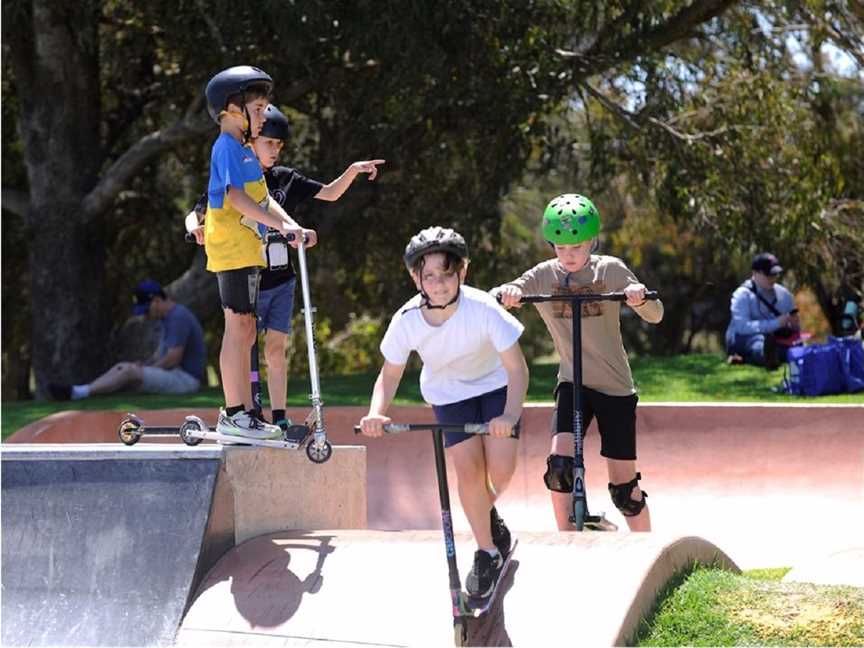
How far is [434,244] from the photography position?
5.18 meters

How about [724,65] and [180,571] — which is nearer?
[180,571]

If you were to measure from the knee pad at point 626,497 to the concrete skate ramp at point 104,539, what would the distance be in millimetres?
1944

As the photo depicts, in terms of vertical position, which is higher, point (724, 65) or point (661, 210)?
point (724, 65)

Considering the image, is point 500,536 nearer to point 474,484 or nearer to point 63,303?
point 474,484

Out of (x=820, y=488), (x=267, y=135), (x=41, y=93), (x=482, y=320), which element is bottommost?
(x=820, y=488)

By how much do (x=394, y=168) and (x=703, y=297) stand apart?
43.5ft

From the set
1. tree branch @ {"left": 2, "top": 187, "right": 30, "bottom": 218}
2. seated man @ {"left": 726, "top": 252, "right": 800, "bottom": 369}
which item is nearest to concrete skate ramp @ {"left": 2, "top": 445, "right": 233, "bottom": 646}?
seated man @ {"left": 726, "top": 252, "right": 800, "bottom": 369}

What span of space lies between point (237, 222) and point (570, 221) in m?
1.59

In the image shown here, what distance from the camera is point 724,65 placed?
15938 millimetres

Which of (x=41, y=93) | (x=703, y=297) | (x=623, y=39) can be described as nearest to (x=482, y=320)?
(x=623, y=39)

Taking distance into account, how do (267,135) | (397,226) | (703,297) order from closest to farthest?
(267,135) < (397,226) < (703,297)

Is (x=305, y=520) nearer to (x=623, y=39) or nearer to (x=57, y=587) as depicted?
(x=57, y=587)

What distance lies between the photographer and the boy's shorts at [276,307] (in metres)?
6.94

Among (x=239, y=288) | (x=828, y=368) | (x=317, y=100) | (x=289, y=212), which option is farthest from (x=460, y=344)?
(x=317, y=100)
